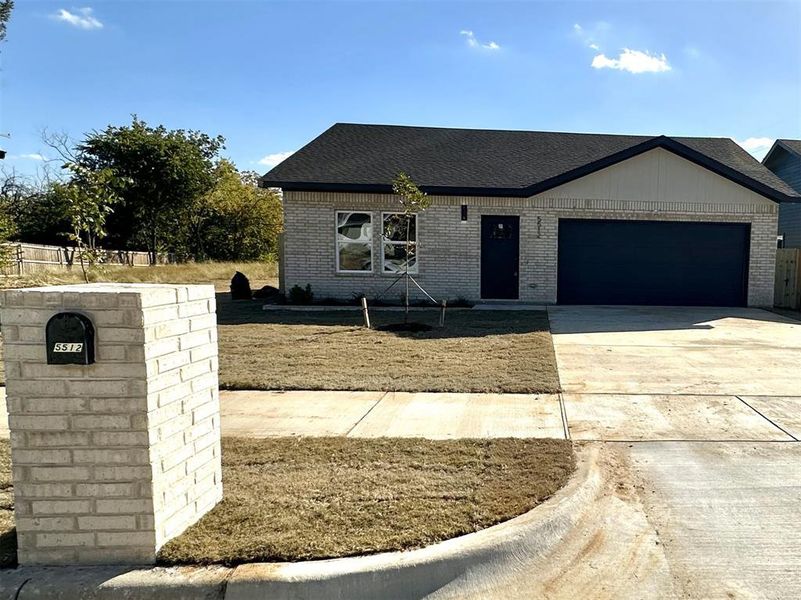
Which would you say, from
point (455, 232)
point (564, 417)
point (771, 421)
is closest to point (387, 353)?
point (564, 417)

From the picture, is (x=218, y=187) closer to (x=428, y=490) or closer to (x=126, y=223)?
(x=126, y=223)

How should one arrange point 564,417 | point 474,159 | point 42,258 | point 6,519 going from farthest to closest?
point 42,258
point 474,159
point 564,417
point 6,519

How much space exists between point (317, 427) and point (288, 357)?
337 cm

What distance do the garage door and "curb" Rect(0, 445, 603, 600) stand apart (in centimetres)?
1371

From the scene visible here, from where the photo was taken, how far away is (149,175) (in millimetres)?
34500

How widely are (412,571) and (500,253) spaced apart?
44.3 feet

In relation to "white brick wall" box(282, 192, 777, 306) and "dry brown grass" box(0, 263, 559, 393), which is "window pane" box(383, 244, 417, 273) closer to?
"white brick wall" box(282, 192, 777, 306)

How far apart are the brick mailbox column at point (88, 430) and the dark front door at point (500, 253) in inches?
526

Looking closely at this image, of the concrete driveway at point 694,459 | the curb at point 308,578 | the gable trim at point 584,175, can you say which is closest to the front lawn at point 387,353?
the concrete driveway at point 694,459

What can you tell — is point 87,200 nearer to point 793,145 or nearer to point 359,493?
point 359,493

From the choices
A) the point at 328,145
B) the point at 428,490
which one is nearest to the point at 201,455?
the point at 428,490

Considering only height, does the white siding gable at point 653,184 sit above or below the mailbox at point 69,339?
above

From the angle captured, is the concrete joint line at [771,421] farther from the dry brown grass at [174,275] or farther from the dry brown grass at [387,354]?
the dry brown grass at [174,275]

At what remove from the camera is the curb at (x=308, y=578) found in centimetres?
283
